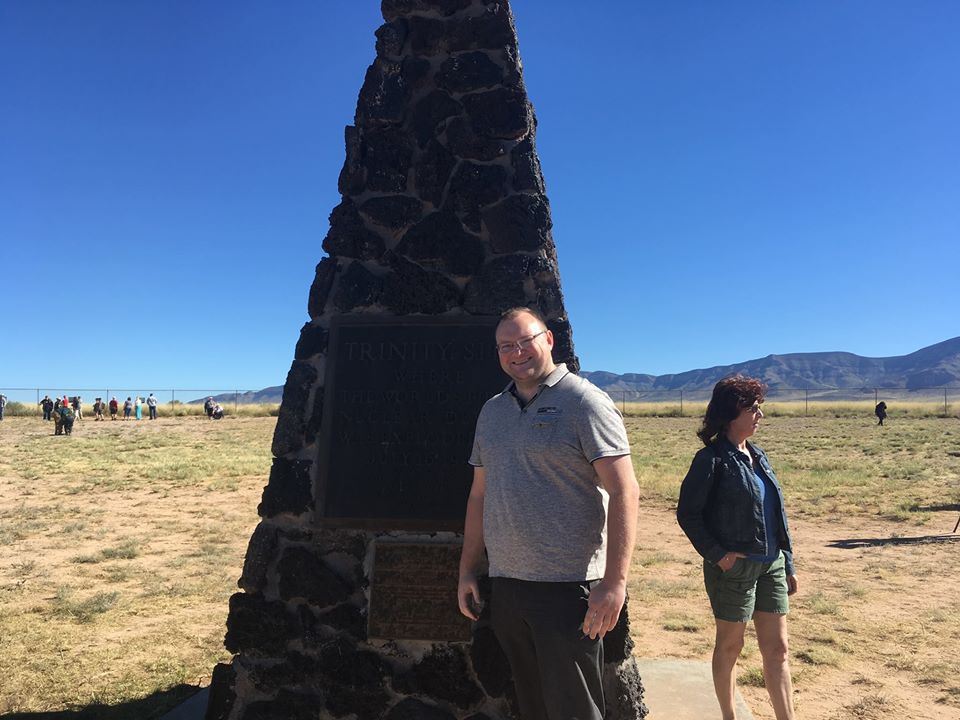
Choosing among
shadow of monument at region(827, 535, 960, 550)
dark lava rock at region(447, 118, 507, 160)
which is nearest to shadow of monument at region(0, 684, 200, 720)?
dark lava rock at region(447, 118, 507, 160)

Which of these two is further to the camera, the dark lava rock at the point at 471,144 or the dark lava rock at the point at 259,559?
the dark lava rock at the point at 471,144

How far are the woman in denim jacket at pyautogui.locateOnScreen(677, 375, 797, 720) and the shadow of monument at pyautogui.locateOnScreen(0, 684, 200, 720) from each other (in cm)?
332

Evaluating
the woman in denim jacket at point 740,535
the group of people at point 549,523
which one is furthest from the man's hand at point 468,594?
the woman in denim jacket at point 740,535

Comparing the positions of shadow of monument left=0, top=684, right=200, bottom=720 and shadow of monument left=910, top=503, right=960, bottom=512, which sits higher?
shadow of monument left=0, top=684, right=200, bottom=720

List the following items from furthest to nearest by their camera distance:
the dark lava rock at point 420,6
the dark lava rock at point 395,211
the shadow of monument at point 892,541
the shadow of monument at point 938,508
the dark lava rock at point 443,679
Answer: the shadow of monument at point 938,508
the shadow of monument at point 892,541
the dark lava rock at point 420,6
the dark lava rock at point 395,211
the dark lava rock at point 443,679

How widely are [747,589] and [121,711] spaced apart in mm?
3780

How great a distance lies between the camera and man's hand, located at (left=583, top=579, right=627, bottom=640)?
2158mm

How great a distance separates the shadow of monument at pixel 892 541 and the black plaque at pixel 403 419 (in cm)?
855

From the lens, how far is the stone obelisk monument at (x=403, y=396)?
3469mm

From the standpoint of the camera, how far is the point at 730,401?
3.47 m

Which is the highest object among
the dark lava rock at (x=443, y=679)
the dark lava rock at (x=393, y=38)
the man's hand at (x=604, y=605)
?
the dark lava rock at (x=393, y=38)

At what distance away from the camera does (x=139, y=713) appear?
417 centimetres

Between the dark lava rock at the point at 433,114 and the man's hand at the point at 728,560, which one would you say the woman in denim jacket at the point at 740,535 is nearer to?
the man's hand at the point at 728,560

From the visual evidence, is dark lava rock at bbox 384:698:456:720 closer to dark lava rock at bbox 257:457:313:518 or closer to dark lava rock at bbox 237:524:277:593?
dark lava rock at bbox 237:524:277:593
